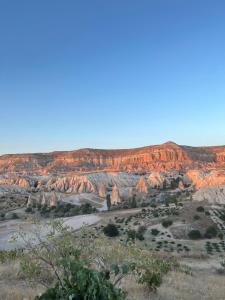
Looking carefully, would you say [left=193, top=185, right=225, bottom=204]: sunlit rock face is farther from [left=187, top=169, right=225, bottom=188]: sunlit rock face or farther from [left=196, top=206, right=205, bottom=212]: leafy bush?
[left=187, top=169, right=225, bottom=188]: sunlit rock face

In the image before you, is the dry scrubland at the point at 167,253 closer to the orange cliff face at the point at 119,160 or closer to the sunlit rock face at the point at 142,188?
the sunlit rock face at the point at 142,188

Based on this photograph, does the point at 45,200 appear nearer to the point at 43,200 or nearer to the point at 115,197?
the point at 43,200

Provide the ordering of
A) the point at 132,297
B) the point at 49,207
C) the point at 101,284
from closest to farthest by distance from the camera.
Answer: the point at 101,284 < the point at 132,297 < the point at 49,207

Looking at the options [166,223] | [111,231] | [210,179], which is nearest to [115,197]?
[210,179]

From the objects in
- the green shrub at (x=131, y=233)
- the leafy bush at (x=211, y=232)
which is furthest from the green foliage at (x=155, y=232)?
the leafy bush at (x=211, y=232)

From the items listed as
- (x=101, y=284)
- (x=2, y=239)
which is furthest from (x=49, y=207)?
(x=101, y=284)

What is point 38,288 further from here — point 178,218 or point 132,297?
point 178,218

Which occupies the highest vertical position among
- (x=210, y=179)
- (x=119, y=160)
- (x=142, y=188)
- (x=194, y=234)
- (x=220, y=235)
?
(x=119, y=160)

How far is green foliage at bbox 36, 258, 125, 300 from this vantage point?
272 inches

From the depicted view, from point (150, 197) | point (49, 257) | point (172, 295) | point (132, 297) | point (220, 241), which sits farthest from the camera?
point (150, 197)

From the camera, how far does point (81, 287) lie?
6.97 meters

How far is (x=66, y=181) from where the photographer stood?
105m

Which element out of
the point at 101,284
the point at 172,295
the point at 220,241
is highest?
the point at 101,284

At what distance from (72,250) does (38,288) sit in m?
3.55
